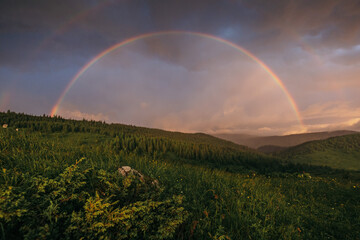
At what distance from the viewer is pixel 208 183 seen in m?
6.69

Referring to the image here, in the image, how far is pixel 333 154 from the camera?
364 feet

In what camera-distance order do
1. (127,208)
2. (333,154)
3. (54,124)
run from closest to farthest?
(127,208) < (54,124) < (333,154)

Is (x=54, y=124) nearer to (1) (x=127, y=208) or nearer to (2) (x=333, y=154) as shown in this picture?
(1) (x=127, y=208)

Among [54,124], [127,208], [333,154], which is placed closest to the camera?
[127,208]

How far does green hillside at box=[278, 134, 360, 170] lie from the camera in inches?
3679

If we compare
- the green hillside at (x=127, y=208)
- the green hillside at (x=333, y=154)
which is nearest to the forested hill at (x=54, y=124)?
the green hillside at (x=127, y=208)

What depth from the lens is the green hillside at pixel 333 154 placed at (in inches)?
3679

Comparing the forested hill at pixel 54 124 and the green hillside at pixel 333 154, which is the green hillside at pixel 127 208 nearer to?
the forested hill at pixel 54 124

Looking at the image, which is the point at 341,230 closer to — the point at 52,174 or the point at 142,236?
the point at 142,236

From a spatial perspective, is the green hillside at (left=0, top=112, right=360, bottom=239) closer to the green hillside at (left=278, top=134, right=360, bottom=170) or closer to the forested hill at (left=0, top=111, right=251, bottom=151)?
the forested hill at (left=0, top=111, right=251, bottom=151)

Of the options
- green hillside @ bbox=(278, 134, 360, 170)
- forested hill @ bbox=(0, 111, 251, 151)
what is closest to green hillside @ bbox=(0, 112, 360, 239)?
forested hill @ bbox=(0, 111, 251, 151)

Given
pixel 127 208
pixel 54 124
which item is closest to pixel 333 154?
pixel 127 208

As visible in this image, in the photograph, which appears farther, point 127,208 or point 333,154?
point 333,154

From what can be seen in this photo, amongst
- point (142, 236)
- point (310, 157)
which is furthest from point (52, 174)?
point (310, 157)
